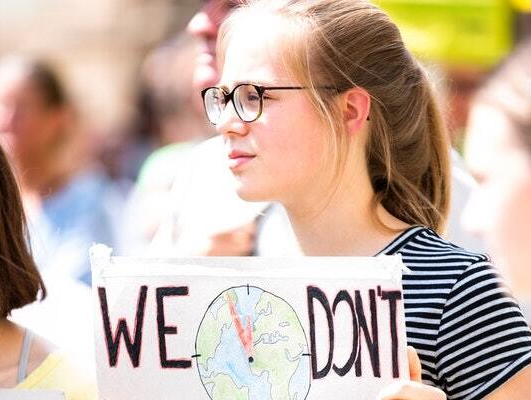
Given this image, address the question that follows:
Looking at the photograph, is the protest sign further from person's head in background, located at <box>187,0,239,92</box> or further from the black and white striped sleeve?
person's head in background, located at <box>187,0,239,92</box>

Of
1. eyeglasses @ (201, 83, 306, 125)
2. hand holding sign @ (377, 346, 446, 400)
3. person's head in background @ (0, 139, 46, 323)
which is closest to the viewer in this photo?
hand holding sign @ (377, 346, 446, 400)

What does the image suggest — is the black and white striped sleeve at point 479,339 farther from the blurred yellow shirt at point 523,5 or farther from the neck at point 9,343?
the blurred yellow shirt at point 523,5

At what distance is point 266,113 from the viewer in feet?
8.27

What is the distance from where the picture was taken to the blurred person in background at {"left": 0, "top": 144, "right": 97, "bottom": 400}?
264 centimetres

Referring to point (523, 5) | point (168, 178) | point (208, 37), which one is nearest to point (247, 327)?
point (208, 37)

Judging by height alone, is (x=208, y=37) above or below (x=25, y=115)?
above

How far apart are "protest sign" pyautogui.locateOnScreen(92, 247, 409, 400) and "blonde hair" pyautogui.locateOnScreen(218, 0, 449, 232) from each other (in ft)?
1.25

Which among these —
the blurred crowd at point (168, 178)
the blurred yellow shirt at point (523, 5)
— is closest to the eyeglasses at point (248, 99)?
the blurred crowd at point (168, 178)

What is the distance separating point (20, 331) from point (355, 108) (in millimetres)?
808

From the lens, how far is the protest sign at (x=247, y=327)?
2240 mm

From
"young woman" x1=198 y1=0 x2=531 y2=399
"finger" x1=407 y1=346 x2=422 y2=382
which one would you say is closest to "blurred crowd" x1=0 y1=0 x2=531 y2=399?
"young woman" x1=198 y1=0 x2=531 y2=399

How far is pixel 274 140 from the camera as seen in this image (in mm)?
2518

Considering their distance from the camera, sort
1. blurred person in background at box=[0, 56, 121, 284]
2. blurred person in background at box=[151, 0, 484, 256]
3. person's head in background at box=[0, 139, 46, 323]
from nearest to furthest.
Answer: person's head in background at box=[0, 139, 46, 323] → blurred person in background at box=[151, 0, 484, 256] → blurred person in background at box=[0, 56, 121, 284]

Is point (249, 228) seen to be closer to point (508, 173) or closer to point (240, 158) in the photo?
point (240, 158)
